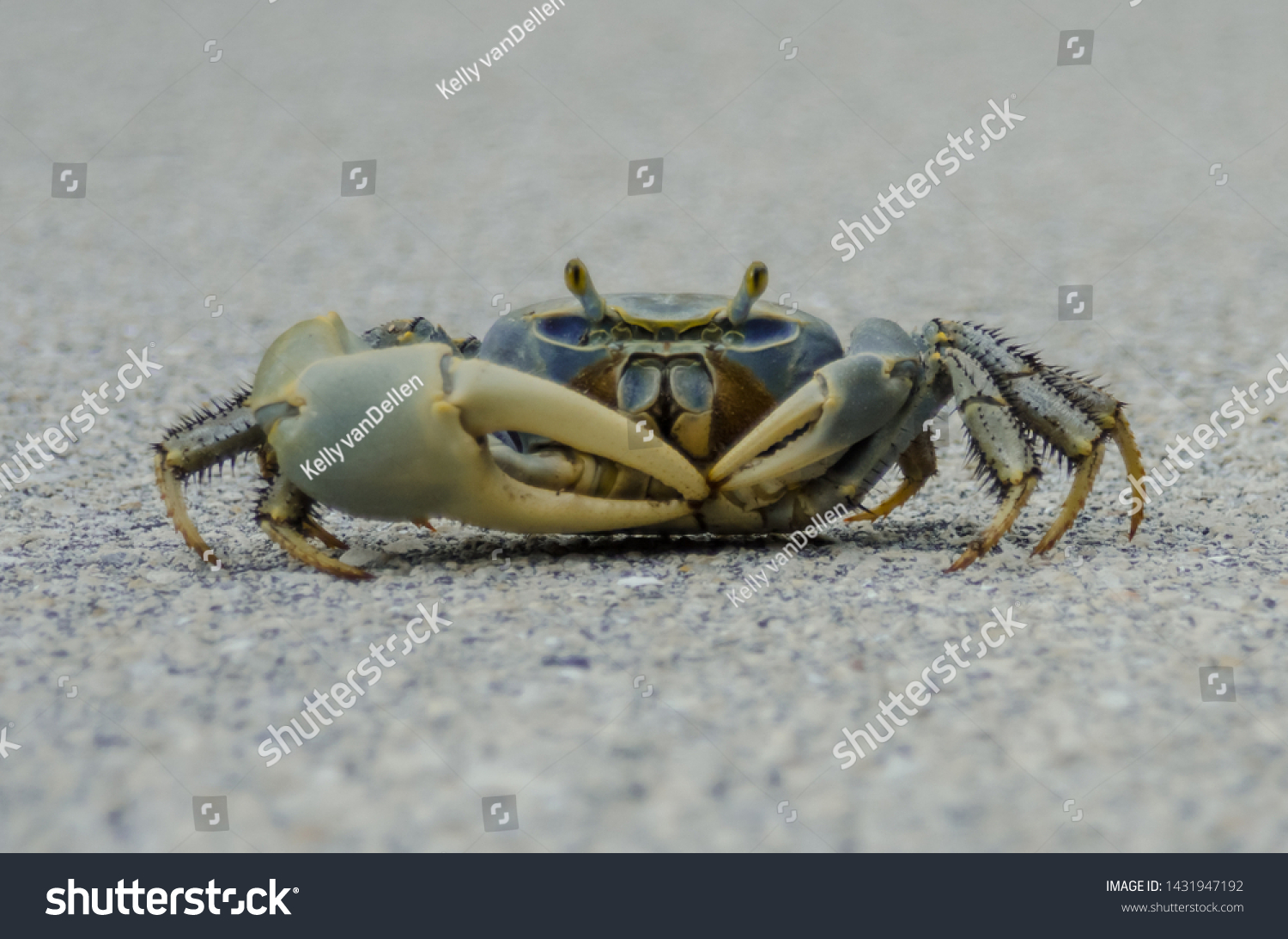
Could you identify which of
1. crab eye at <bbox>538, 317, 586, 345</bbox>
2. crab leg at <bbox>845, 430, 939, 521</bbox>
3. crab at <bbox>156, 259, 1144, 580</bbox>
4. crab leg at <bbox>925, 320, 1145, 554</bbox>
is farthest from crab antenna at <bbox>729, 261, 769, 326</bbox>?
crab leg at <bbox>845, 430, 939, 521</bbox>

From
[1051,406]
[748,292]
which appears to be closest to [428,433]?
[748,292]

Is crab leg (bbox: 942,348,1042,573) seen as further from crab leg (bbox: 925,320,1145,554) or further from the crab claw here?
the crab claw

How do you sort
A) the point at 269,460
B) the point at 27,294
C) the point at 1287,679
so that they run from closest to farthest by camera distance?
the point at 1287,679 → the point at 269,460 → the point at 27,294

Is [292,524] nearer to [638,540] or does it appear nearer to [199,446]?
[199,446]

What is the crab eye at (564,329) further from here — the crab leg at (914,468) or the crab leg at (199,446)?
the crab leg at (914,468)

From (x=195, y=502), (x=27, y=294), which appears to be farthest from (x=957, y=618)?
(x=27, y=294)

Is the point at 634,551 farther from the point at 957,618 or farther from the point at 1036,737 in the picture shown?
the point at 1036,737
